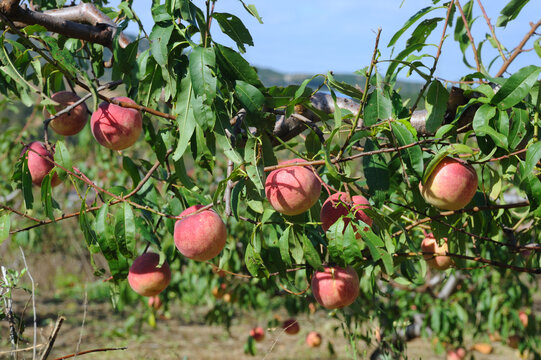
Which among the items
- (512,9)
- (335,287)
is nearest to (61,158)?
(335,287)

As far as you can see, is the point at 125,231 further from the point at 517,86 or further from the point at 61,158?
the point at 517,86

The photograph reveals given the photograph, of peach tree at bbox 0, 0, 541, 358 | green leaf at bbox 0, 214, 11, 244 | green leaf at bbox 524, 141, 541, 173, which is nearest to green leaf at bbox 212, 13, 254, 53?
peach tree at bbox 0, 0, 541, 358

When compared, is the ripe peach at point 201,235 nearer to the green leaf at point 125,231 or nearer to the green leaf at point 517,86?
the green leaf at point 125,231

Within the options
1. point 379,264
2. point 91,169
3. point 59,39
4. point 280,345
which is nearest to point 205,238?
point 379,264

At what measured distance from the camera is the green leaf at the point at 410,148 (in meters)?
1.05

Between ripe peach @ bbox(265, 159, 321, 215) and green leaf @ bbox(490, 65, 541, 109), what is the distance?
0.40 metres

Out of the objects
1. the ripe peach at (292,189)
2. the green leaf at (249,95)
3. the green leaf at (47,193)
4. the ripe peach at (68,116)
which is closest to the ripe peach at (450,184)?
the ripe peach at (292,189)

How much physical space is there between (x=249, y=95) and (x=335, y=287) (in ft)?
1.76

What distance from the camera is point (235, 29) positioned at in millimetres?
1258

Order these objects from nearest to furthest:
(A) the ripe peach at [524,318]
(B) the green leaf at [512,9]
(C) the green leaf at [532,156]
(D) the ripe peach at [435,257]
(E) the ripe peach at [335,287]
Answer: (C) the green leaf at [532,156] < (E) the ripe peach at [335,287] < (B) the green leaf at [512,9] < (D) the ripe peach at [435,257] < (A) the ripe peach at [524,318]

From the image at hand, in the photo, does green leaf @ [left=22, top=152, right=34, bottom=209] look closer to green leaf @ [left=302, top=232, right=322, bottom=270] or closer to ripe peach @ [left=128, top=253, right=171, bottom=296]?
ripe peach @ [left=128, top=253, right=171, bottom=296]

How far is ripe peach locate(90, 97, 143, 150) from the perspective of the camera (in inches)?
55.2

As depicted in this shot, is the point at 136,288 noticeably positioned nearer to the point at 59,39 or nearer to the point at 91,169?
the point at 59,39

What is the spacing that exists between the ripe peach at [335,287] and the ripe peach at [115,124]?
2.09 feet
